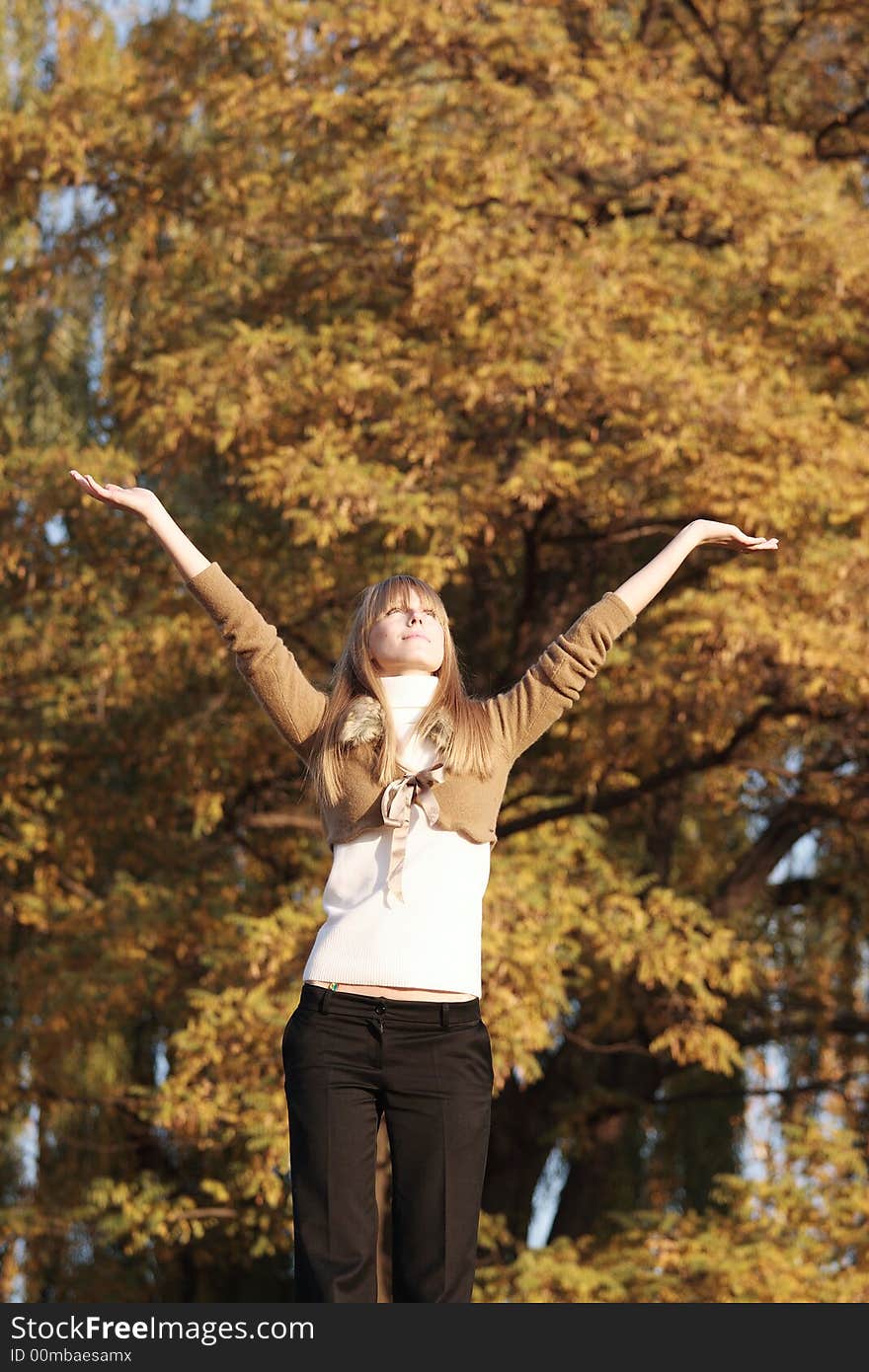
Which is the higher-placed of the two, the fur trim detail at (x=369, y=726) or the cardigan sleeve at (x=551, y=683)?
the cardigan sleeve at (x=551, y=683)

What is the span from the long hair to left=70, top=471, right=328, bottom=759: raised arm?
50 mm

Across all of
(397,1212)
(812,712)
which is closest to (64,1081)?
(812,712)

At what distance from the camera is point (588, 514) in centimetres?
860

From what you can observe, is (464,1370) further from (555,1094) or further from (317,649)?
(555,1094)

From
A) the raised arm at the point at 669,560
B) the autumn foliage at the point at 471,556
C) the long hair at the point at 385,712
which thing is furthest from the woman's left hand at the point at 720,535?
the autumn foliage at the point at 471,556

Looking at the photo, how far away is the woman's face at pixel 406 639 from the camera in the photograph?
3.02m

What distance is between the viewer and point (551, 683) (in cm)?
305

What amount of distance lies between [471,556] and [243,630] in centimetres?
632

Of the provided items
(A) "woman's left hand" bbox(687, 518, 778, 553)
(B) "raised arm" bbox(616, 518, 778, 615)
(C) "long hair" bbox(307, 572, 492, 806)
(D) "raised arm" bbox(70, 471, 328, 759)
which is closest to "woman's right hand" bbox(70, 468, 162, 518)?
Answer: (D) "raised arm" bbox(70, 471, 328, 759)

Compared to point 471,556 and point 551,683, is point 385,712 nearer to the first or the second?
point 551,683

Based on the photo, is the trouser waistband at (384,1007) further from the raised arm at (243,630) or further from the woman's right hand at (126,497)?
the woman's right hand at (126,497)

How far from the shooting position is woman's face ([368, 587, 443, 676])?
3.02m

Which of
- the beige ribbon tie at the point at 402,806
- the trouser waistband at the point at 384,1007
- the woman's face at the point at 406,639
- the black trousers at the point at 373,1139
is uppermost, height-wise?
the woman's face at the point at 406,639

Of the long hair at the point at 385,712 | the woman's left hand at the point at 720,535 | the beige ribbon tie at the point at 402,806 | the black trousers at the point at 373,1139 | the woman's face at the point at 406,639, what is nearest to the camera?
the black trousers at the point at 373,1139
